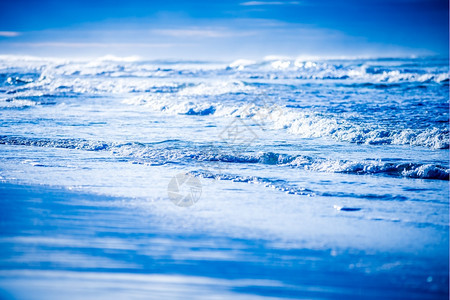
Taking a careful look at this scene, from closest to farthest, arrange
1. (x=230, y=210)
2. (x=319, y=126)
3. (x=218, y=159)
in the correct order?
(x=230, y=210) → (x=218, y=159) → (x=319, y=126)

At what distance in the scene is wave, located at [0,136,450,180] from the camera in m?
6.05

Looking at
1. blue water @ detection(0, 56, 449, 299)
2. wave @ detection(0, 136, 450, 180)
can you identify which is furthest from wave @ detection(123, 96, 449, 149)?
wave @ detection(0, 136, 450, 180)

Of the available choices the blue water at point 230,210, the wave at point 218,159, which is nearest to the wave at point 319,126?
the blue water at point 230,210

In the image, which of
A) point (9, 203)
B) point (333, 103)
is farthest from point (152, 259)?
point (333, 103)

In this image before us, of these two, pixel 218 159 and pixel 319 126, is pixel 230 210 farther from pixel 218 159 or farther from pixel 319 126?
pixel 319 126

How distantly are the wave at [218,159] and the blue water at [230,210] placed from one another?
3 centimetres

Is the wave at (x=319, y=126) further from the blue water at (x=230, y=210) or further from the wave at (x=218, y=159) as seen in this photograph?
the wave at (x=218, y=159)

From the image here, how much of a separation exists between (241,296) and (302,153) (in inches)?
183

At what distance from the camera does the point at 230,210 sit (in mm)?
4391

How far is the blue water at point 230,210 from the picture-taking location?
3.03 meters

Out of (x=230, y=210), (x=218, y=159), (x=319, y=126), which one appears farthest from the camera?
(x=319, y=126)

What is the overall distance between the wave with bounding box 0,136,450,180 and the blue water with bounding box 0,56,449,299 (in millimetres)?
28

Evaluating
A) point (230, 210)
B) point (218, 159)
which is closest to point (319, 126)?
point (218, 159)

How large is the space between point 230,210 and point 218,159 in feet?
8.79
